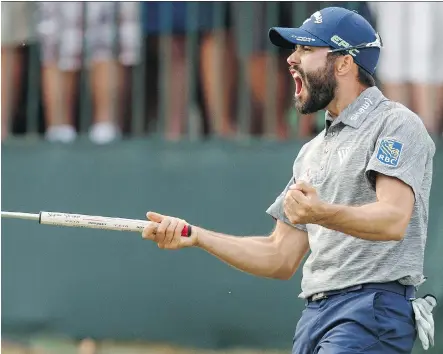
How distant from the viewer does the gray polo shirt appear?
4562 mm

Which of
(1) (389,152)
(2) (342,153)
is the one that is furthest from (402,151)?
(2) (342,153)

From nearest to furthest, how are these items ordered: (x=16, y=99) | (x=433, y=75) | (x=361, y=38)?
(x=361, y=38) < (x=433, y=75) < (x=16, y=99)

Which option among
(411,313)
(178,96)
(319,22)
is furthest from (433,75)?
(411,313)

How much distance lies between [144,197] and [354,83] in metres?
3.33

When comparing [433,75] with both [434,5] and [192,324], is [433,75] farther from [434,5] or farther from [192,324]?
[192,324]

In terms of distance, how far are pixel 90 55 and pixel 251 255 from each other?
3364mm

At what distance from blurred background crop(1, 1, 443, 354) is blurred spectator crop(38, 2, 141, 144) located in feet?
0.03

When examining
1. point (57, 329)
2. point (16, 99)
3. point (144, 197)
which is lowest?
point (57, 329)

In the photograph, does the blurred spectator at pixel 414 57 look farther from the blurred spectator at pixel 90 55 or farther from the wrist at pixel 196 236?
the wrist at pixel 196 236

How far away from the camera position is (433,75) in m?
7.77

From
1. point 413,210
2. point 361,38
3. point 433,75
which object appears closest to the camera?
point 413,210

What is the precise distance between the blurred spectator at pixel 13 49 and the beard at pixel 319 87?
373 cm

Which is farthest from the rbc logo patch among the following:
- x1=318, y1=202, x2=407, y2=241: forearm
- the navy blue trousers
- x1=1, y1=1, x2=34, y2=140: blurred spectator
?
x1=1, y1=1, x2=34, y2=140: blurred spectator

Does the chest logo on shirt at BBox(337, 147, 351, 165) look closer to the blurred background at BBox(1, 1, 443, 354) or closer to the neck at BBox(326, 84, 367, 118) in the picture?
the neck at BBox(326, 84, 367, 118)
